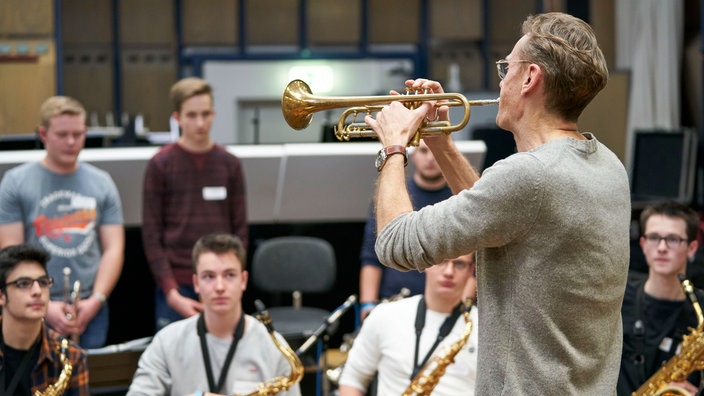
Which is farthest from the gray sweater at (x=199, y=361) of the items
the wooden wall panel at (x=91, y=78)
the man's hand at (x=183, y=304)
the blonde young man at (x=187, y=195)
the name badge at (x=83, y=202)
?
the wooden wall panel at (x=91, y=78)

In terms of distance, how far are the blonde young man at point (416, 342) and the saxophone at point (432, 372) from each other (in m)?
0.09

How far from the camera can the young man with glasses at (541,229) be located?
6.86 ft

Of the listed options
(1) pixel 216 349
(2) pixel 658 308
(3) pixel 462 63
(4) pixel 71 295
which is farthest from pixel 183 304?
(3) pixel 462 63

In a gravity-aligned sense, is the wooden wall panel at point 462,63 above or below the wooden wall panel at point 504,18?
below

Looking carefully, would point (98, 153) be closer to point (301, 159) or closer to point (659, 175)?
point (301, 159)

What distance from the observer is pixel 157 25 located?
37.0ft

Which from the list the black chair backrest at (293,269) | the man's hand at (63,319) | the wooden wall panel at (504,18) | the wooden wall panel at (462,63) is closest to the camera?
the man's hand at (63,319)

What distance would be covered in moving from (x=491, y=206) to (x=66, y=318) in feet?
10.5

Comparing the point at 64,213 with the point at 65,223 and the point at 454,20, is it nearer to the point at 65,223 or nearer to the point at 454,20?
the point at 65,223

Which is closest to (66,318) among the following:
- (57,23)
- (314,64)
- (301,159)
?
(301,159)

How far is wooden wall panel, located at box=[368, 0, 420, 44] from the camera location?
11.7m

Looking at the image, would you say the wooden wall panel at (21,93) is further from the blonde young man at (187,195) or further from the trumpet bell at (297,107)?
the trumpet bell at (297,107)

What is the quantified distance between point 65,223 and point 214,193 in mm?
799

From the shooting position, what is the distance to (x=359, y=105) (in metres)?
2.41
